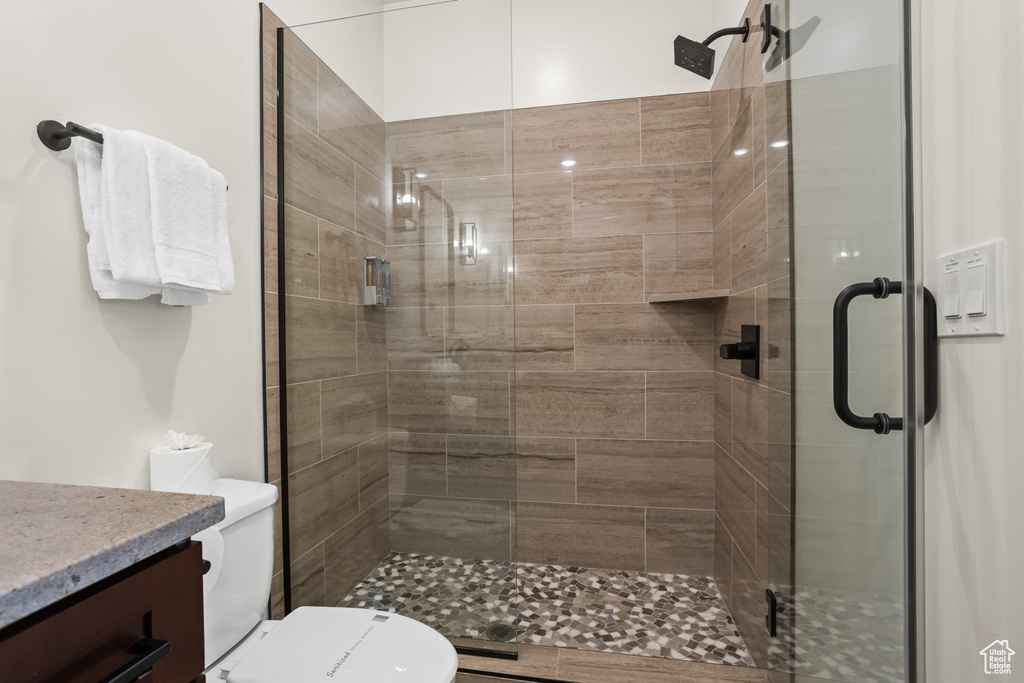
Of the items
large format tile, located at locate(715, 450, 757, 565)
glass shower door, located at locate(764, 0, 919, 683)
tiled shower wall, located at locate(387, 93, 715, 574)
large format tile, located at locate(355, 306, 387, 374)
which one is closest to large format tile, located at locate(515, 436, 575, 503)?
tiled shower wall, located at locate(387, 93, 715, 574)

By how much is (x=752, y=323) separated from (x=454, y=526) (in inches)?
45.7

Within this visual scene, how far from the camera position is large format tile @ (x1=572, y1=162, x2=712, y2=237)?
2.24 metres

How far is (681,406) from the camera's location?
89.0 inches

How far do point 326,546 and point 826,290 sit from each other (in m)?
1.67

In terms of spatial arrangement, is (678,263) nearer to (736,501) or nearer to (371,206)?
(736,501)

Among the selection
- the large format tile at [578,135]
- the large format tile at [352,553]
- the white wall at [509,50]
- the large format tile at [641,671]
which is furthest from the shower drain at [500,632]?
the large format tile at [578,135]

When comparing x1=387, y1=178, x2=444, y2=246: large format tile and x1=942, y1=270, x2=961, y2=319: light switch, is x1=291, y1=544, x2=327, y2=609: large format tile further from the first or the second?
x1=942, y1=270, x2=961, y2=319: light switch

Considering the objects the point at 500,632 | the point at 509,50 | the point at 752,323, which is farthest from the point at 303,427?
the point at 752,323

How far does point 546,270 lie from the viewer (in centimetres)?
236

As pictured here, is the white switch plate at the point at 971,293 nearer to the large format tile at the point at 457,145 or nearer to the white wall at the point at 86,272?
the large format tile at the point at 457,145

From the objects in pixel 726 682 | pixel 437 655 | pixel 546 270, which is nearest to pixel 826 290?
pixel 437 655

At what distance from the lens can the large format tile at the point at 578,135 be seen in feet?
7.50

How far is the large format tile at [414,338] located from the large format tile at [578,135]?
1075mm

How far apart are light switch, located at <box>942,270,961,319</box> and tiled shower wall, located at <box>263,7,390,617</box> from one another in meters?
1.41
